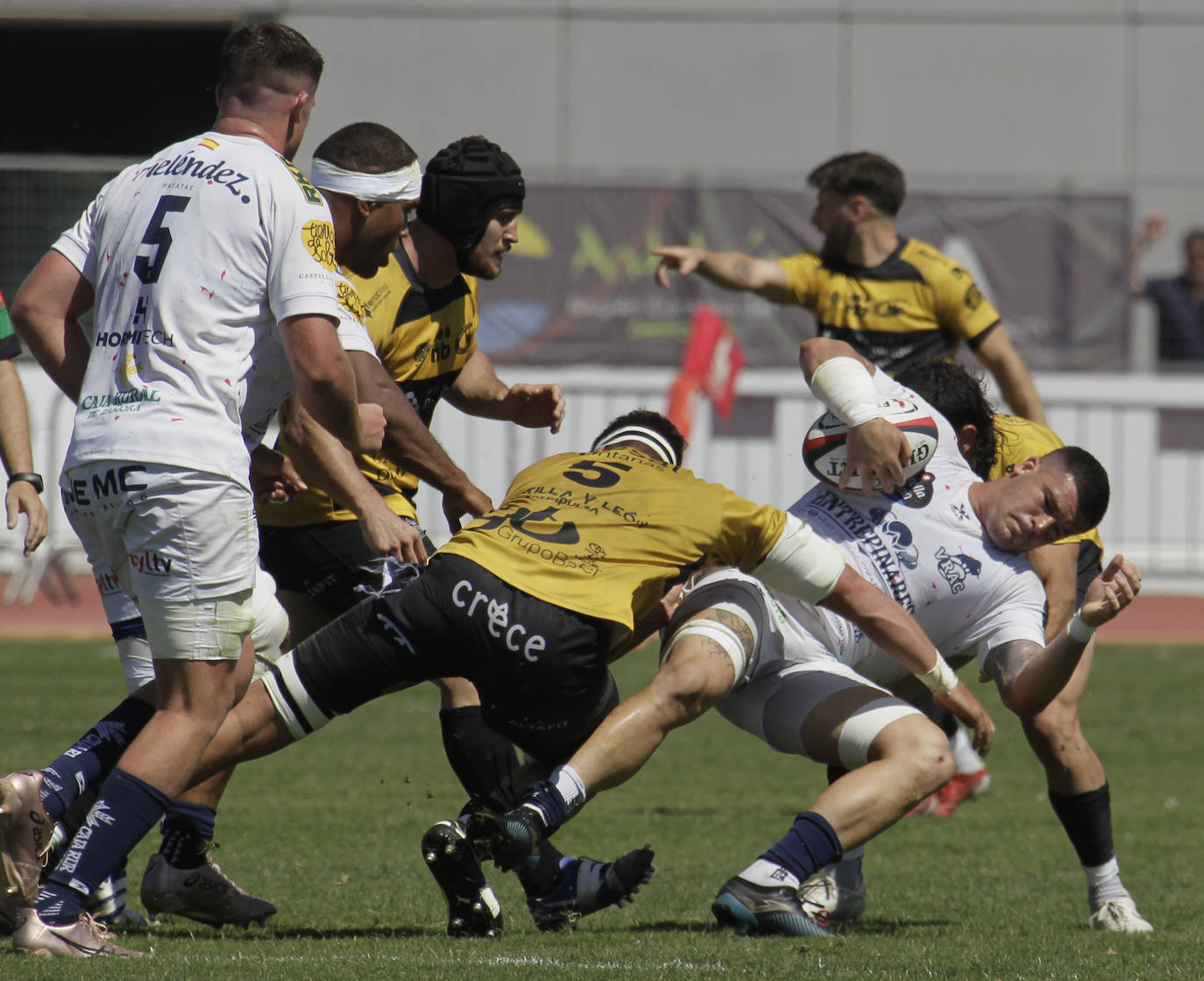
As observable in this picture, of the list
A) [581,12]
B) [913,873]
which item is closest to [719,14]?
[581,12]

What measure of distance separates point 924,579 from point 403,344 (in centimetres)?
171

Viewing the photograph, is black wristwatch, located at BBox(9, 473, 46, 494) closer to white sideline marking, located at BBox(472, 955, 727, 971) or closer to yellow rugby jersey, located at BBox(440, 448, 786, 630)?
yellow rugby jersey, located at BBox(440, 448, 786, 630)

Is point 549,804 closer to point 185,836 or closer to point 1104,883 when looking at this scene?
point 185,836

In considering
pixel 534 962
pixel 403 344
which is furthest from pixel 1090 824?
pixel 403 344

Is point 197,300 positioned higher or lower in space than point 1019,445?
higher

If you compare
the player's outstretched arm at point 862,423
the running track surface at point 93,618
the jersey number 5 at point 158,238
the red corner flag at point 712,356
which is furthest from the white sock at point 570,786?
the red corner flag at point 712,356

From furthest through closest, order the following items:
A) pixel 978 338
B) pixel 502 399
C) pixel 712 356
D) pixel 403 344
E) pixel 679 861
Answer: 1. pixel 712 356
2. pixel 978 338
3. pixel 679 861
4. pixel 502 399
5. pixel 403 344

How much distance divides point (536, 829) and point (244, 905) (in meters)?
1.02

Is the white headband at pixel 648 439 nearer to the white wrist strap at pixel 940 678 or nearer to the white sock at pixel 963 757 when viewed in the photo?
the white wrist strap at pixel 940 678

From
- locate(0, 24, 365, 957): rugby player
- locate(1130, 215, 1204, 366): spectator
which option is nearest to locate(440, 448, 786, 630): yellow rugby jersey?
locate(0, 24, 365, 957): rugby player

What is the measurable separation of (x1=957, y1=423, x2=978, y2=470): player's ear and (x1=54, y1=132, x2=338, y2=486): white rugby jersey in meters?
2.28

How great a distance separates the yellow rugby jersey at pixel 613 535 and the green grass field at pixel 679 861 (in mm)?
673

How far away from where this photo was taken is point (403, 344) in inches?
205

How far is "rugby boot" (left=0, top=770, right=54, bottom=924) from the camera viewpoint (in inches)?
154
